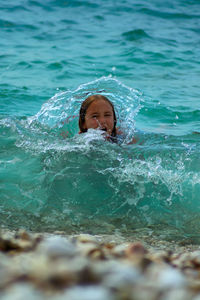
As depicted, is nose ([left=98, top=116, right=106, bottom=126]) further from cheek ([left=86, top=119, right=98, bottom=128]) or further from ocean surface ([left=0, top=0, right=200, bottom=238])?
ocean surface ([left=0, top=0, right=200, bottom=238])

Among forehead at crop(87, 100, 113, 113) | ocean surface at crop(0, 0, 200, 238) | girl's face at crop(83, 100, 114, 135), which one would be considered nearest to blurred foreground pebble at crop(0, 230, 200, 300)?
ocean surface at crop(0, 0, 200, 238)

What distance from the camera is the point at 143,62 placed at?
10844 millimetres

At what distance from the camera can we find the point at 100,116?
5590mm

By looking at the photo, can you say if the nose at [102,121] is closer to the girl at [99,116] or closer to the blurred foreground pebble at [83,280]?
the girl at [99,116]

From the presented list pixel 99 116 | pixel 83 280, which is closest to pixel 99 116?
pixel 99 116

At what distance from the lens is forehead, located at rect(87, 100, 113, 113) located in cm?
563

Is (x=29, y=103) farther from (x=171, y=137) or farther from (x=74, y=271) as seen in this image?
(x=74, y=271)

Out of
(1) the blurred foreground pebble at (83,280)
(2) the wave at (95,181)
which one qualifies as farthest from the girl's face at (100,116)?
(1) the blurred foreground pebble at (83,280)

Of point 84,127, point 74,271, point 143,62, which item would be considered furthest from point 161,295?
point 143,62

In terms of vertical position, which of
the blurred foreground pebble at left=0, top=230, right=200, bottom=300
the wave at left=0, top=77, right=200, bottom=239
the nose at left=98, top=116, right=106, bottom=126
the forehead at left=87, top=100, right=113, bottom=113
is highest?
the blurred foreground pebble at left=0, top=230, right=200, bottom=300

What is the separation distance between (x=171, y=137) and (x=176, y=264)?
379cm

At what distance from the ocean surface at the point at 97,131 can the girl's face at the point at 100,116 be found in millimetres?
151

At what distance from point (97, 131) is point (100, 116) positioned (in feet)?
0.68

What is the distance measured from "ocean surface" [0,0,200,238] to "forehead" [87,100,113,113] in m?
0.32
